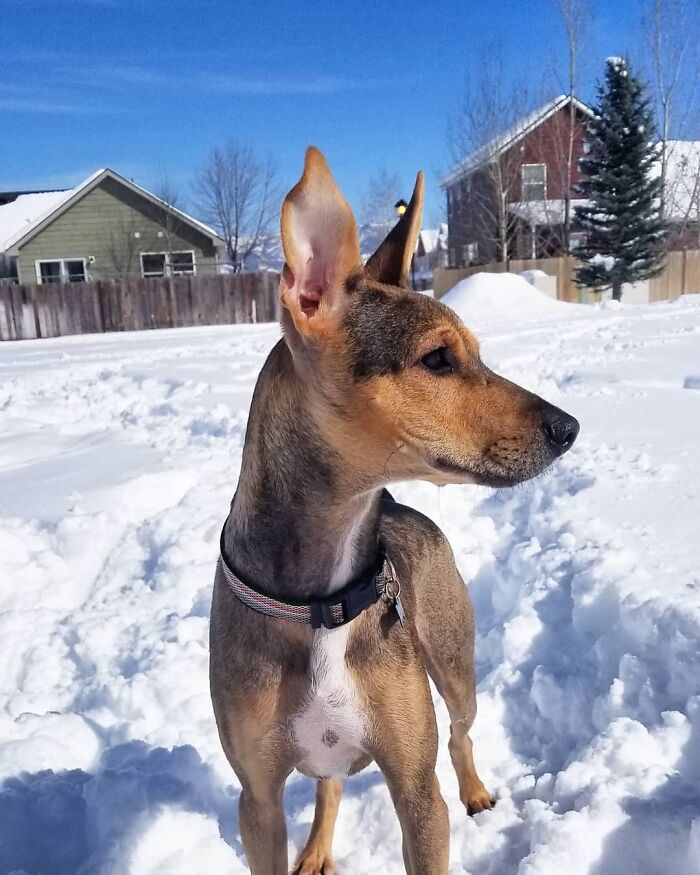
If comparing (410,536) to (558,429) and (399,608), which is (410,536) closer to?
(399,608)

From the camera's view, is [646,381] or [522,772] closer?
[522,772]

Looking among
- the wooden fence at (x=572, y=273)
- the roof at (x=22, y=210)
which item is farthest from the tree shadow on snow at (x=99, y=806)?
the roof at (x=22, y=210)

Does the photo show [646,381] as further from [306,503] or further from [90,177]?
[90,177]

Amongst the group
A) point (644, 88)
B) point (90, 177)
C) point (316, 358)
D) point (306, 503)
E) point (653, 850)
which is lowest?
point (653, 850)

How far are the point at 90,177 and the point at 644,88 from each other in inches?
951

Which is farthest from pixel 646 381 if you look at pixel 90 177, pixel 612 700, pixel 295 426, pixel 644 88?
pixel 90 177

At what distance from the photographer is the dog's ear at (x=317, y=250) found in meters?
2.18

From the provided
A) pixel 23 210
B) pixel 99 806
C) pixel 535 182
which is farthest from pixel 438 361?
pixel 23 210

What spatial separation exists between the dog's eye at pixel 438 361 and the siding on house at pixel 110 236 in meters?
34.8

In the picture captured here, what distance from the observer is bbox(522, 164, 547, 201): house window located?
37562mm

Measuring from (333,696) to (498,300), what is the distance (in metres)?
20.5

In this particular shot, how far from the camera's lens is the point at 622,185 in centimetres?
2934

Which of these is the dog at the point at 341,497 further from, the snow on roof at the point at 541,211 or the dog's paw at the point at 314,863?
the snow on roof at the point at 541,211

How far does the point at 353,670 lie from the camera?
2490 mm
